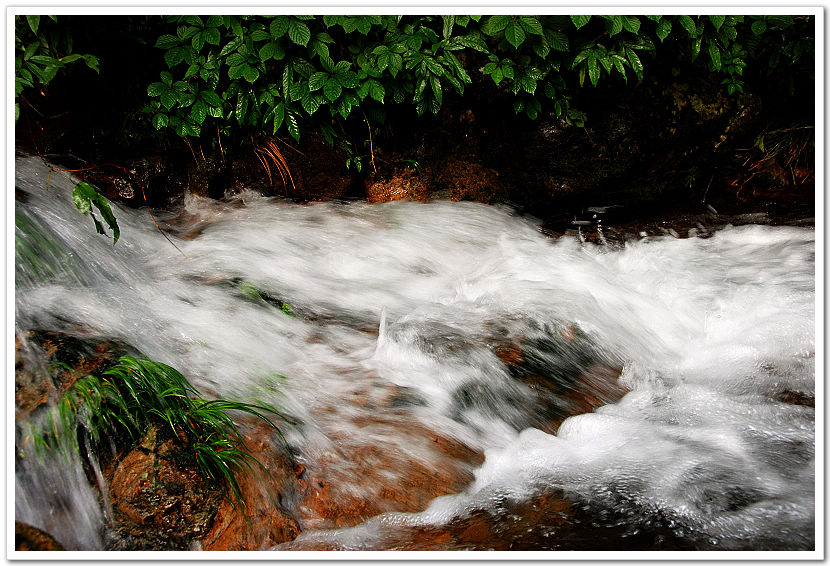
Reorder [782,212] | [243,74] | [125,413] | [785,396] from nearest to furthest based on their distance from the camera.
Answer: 1. [125,413]
2. [785,396]
3. [243,74]
4. [782,212]

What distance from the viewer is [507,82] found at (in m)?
4.04

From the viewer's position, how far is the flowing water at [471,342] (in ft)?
6.44

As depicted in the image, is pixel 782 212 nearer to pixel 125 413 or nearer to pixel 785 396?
pixel 785 396

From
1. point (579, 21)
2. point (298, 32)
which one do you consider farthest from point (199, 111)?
point (579, 21)

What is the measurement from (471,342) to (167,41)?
8.39ft

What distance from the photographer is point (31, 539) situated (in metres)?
1.63

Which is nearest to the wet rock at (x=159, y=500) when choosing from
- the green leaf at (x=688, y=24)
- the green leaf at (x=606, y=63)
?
the green leaf at (x=606, y=63)

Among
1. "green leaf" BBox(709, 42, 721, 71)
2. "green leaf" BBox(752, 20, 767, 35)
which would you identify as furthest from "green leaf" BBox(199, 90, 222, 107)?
"green leaf" BBox(752, 20, 767, 35)

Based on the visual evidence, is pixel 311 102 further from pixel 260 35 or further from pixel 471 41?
pixel 471 41

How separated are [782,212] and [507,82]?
2273mm

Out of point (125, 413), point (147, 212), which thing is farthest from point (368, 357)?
point (147, 212)

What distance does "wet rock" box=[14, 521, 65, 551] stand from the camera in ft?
5.34

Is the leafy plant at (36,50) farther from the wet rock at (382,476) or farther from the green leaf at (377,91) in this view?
the wet rock at (382,476)

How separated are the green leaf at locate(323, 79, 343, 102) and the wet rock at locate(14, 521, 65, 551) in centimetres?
277
